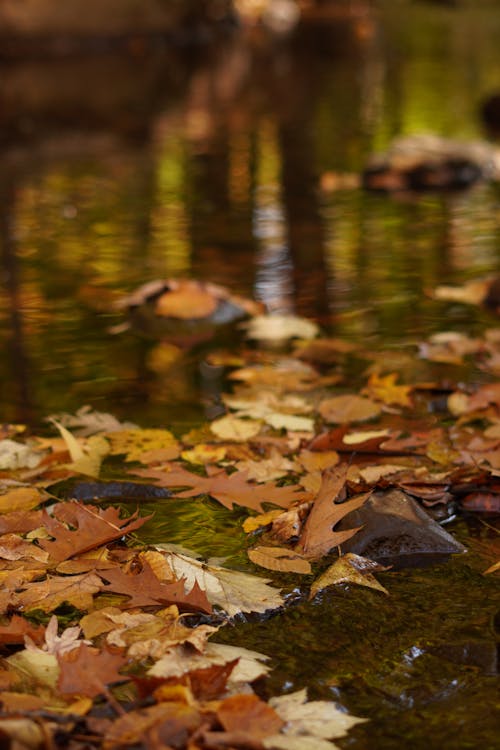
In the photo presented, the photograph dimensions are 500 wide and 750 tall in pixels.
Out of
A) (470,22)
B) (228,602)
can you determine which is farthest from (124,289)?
(470,22)

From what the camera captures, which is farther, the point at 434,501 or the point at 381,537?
the point at 434,501

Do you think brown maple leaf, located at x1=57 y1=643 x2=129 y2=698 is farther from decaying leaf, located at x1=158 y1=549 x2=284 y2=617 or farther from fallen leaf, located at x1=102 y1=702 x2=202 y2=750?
decaying leaf, located at x1=158 y1=549 x2=284 y2=617

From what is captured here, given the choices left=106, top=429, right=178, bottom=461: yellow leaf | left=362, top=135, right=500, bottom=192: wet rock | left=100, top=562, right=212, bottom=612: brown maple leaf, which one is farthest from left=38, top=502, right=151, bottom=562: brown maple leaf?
left=362, top=135, right=500, bottom=192: wet rock

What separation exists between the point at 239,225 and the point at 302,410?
132 inches

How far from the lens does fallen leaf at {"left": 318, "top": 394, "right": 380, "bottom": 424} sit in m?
3.35

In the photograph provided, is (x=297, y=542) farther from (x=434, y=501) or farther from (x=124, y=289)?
(x=124, y=289)

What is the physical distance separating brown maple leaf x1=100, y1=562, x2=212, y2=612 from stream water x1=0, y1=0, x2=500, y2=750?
0.32 feet

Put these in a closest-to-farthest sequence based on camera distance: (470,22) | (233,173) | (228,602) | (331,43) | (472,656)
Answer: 1. (472,656)
2. (228,602)
3. (233,173)
4. (331,43)
5. (470,22)

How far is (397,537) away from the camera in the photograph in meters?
2.47

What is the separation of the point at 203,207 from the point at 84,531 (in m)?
5.00

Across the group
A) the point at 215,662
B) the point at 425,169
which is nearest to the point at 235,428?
the point at 215,662

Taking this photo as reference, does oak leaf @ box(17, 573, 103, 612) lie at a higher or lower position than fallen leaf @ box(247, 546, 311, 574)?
higher

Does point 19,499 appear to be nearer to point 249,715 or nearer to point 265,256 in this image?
point 249,715

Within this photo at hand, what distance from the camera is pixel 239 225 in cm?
664
